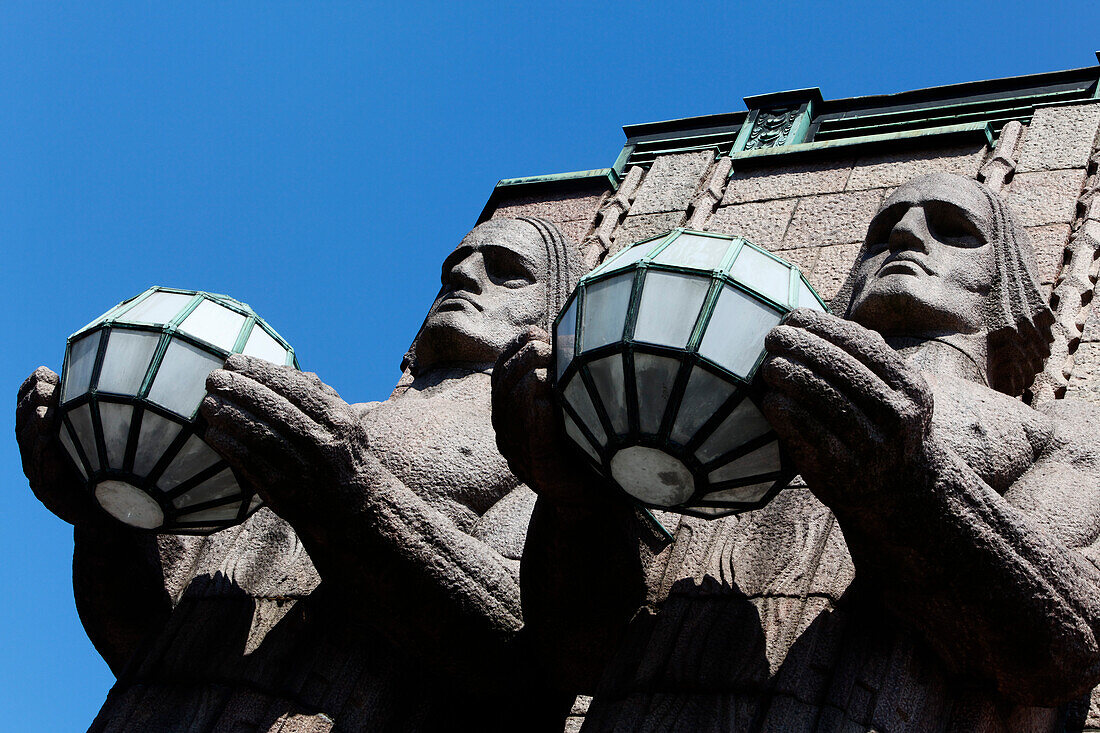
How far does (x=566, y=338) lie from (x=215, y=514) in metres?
1.78

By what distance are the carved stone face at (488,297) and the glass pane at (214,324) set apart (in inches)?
35.0

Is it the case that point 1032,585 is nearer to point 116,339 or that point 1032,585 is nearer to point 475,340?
point 475,340

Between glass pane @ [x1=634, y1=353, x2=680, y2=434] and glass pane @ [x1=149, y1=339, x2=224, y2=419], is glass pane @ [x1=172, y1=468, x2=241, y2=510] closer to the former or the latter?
glass pane @ [x1=149, y1=339, x2=224, y2=419]

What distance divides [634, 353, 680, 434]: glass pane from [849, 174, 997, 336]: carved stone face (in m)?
1.61

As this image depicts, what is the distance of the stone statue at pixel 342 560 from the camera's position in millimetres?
5016

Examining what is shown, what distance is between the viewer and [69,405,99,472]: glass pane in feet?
17.6

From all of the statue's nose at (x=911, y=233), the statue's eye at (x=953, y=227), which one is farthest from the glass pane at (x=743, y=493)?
the statue's eye at (x=953, y=227)

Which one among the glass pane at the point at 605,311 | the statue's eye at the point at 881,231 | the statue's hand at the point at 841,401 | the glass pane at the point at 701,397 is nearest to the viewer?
the statue's hand at the point at 841,401

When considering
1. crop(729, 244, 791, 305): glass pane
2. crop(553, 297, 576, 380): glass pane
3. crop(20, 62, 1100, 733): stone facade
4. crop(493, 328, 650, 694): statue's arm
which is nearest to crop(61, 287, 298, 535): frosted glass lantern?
crop(20, 62, 1100, 733): stone facade

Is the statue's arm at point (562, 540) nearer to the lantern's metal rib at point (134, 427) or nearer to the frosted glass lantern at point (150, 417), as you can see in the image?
the frosted glass lantern at point (150, 417)

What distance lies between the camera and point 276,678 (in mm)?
5484

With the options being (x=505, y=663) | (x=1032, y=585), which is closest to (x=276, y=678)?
(x=505, y=663)

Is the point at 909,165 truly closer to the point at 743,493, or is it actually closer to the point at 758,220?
the point at 758,220

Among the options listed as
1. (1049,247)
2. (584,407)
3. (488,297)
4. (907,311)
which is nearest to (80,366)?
(488,297)
